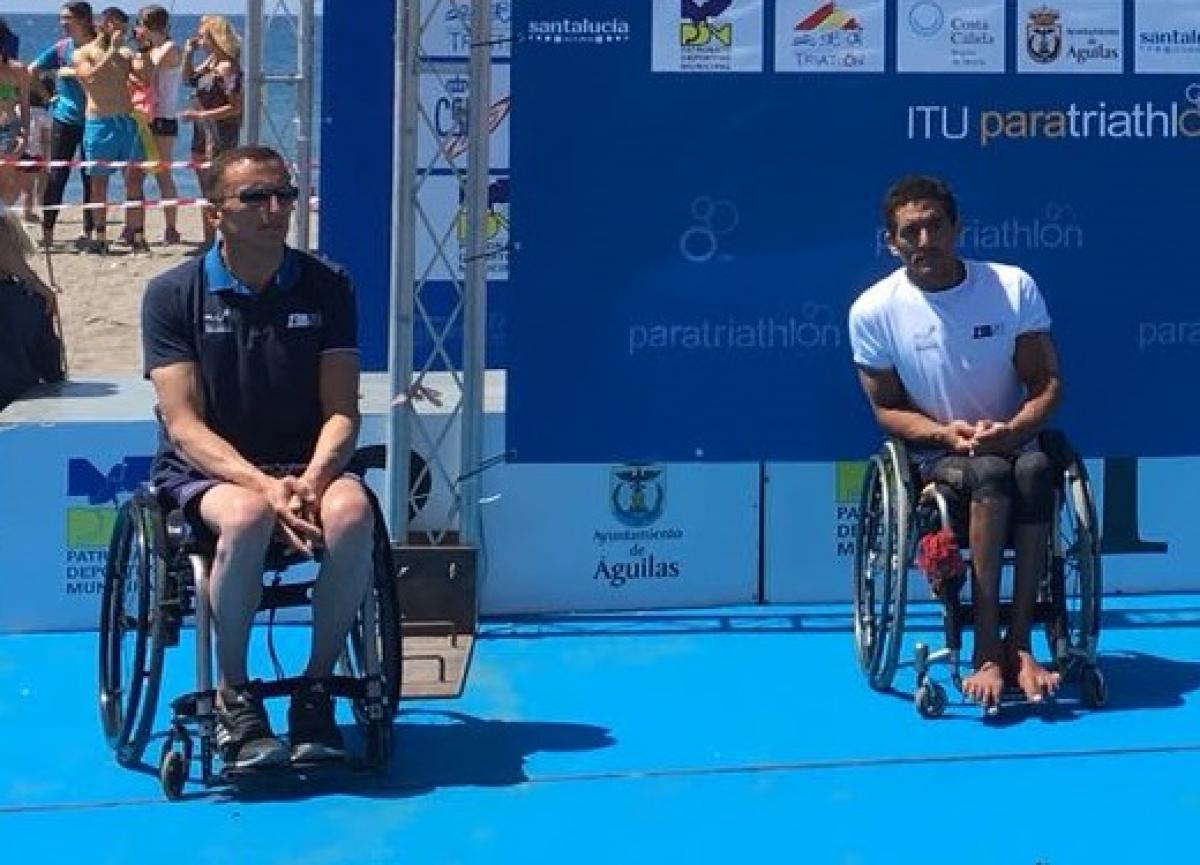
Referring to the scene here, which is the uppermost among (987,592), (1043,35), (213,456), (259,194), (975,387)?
(1043,35)

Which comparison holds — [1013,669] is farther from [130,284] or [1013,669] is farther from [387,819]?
[130,284]

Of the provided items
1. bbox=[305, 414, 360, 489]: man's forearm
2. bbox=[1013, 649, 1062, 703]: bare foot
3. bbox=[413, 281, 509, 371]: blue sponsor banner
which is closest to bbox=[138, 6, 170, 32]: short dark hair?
bbox=[413, 281, 509, 371]: blue sponsor banner

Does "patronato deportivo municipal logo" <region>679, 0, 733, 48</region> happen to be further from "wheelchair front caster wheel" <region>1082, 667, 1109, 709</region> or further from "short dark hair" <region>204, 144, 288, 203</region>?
"wheelchair front caster wheel" <region>1082, 667, 1109, 709</region>

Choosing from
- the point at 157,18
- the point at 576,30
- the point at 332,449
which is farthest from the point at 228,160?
the point at 157,18

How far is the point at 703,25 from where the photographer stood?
6902mm

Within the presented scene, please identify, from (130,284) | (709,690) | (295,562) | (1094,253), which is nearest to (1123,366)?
(1094,253)

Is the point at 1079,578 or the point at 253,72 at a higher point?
the point at 253,72

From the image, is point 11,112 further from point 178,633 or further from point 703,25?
point 178,633

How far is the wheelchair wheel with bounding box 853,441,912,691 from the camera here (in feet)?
19.9

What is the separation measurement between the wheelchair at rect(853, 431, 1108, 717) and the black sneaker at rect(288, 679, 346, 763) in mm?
1468

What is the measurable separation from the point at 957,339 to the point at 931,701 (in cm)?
93

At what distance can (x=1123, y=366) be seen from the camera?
7215mm

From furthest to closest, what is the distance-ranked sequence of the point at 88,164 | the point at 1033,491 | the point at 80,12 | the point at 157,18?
the point at 157,18
the point at 80,12
the point at 88,164
the point at 1033,491

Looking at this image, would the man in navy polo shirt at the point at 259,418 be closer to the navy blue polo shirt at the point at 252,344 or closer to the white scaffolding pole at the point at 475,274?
the navy blue polo shirt at the point at 252,344
